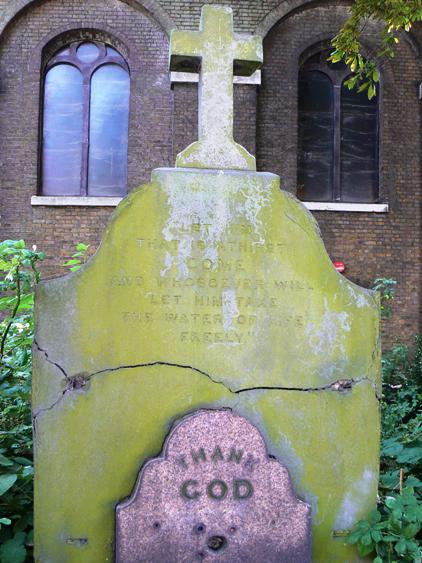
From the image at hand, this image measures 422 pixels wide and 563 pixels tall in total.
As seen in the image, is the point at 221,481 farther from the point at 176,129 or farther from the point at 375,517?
the point at 176,129

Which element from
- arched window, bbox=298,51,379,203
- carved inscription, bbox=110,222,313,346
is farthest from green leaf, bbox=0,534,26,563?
arched window, bbox=298,51,379,203

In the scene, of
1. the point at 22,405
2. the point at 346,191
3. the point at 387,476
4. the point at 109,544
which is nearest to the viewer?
the point at 109,544

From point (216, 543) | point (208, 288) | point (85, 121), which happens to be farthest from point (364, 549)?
point (85, 121)

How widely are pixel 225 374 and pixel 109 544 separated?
Answer: 0.96 meters

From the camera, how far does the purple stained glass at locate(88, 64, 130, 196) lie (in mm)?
10305

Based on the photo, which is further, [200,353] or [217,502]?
[200,353]

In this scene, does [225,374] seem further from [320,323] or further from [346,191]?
[346,191]

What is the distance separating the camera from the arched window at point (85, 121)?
403 inches

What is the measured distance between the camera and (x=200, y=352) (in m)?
2.83

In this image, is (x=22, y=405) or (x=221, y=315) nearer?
(x=221, y=315)

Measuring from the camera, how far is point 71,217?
9844mm

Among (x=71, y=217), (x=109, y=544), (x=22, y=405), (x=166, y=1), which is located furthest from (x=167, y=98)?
(x=109, y=544)

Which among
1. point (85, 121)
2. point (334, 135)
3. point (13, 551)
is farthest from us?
point (334, 135)

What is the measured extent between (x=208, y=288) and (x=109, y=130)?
8.21 meters
